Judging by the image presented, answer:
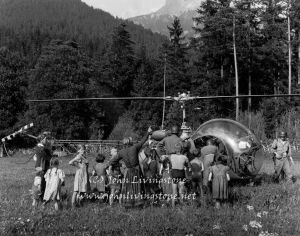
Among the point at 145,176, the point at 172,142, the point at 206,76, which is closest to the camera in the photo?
the point at 172,142

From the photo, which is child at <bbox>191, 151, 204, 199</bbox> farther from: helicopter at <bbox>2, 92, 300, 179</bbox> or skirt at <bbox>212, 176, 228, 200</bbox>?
helicopter at <bbox>2, 92, 300, 179</bbox>

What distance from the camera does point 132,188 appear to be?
9.84 metres

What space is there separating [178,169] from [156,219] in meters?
1.65

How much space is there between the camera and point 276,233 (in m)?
7.77

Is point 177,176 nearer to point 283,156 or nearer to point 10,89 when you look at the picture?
point 283,156

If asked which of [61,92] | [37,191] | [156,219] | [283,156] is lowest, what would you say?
[156,219]

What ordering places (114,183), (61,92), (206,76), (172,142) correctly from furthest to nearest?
(206,76), (61,92), (172,142), (114,183)

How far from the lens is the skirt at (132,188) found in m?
9.77

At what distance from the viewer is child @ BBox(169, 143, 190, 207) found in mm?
9984

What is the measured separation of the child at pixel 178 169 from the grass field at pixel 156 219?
18.6 inches

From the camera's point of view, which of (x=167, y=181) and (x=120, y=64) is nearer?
(x=167, y=181)

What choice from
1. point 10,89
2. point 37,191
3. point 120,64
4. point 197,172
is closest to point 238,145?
point 197,172

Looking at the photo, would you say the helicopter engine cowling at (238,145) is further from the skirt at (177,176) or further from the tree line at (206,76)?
the tree line at (206,76)

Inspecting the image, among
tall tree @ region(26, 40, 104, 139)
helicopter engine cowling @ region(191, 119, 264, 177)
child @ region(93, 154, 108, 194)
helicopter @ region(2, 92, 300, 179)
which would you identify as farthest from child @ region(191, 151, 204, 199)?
tall tree @ region(26, 40, 104, 139)
